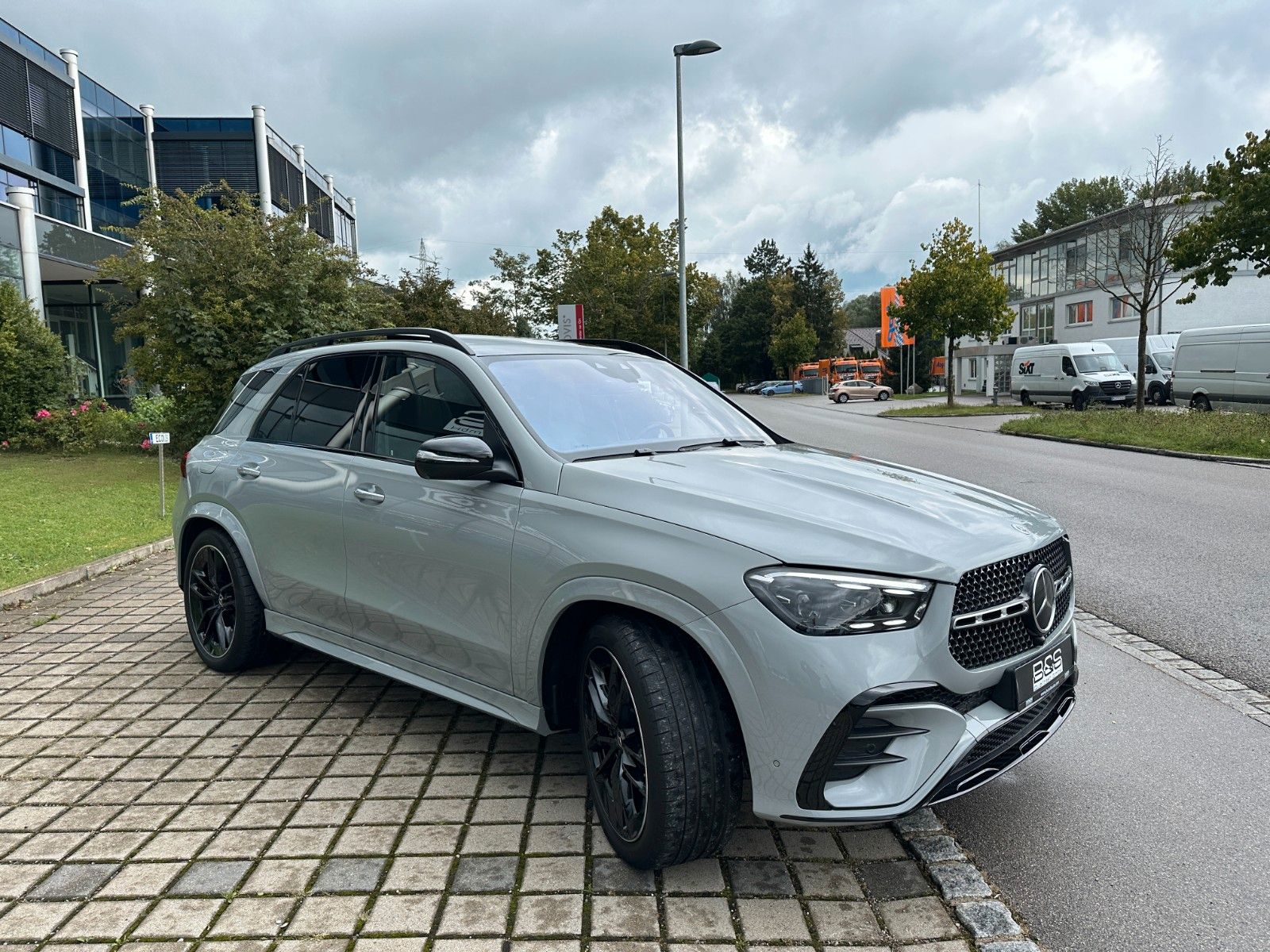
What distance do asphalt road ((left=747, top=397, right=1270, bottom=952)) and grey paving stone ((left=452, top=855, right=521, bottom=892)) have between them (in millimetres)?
1510

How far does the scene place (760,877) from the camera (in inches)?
116

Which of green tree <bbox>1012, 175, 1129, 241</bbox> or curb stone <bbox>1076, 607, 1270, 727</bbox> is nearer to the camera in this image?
curb stone <bbox>1076, 607, 1270, 727</bbox>

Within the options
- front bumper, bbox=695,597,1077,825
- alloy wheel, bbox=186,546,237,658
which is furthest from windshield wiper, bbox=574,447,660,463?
alloy wheel, bbox=186,546,237,658

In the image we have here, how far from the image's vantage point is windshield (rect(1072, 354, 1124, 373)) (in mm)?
33188

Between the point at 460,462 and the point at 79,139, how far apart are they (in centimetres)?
4517

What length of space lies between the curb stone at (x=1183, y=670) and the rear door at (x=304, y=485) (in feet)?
13.5

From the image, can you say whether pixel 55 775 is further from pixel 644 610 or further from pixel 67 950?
pixel 644 610

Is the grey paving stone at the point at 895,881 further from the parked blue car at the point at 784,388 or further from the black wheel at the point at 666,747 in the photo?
the parked blue car at the point at 784,388

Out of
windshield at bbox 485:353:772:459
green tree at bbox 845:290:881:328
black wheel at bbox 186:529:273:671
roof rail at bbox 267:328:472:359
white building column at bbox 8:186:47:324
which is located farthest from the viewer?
green tree at bbox 845:290:881:328

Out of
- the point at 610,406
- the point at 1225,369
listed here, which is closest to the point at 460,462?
the point at 610,406

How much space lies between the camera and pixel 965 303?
33781mm

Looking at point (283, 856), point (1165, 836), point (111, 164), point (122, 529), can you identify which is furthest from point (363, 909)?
point (111, 164)

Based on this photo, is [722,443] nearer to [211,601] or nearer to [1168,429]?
[211,601]

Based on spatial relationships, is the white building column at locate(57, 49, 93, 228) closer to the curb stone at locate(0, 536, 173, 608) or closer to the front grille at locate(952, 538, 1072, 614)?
the curb stone at locate(0, 536, 173, 608)
